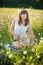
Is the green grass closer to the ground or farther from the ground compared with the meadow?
farther from the ground

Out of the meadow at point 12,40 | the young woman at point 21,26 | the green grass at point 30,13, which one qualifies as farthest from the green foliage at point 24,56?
the green grass at point 30,13

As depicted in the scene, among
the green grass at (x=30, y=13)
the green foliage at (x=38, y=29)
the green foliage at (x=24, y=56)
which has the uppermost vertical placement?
the green grass at (x=30, y=13)

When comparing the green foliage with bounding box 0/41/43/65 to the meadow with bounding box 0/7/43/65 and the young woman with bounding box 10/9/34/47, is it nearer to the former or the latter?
the meadow with bounding box 0/7/43/65

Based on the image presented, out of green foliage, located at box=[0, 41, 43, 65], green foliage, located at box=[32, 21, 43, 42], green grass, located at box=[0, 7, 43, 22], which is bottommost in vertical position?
green foliage, located at box=[0, 41, 43, 65]

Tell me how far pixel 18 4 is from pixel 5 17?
165 millimetres

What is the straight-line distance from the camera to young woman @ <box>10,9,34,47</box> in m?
1.79

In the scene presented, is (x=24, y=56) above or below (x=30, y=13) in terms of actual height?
below

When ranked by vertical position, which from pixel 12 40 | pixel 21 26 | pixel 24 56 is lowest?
pixel 24 56

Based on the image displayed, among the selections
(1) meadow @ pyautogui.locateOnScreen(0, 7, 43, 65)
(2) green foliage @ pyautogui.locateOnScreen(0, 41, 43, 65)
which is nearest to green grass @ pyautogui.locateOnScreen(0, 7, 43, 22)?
(1) meadow @ pyautogui.locateOnScreen(0, 7, 43, 65)

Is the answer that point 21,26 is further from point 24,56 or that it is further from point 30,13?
point 24,56

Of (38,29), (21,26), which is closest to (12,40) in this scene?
(21,26)

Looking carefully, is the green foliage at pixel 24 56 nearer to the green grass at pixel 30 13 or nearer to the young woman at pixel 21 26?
the young woman at pixel 21 26

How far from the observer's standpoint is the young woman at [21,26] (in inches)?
70.3

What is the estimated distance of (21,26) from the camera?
1793mm
